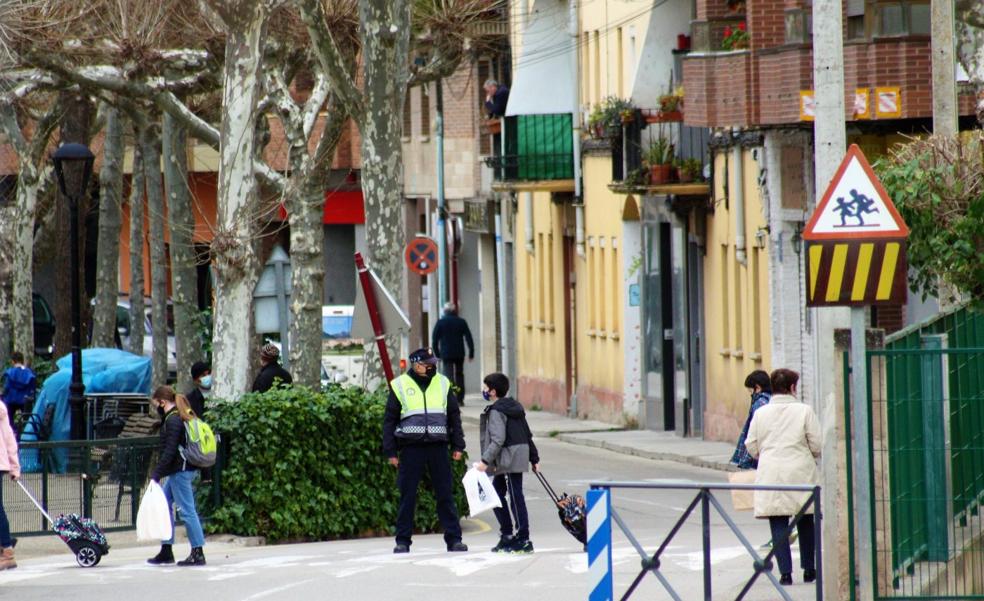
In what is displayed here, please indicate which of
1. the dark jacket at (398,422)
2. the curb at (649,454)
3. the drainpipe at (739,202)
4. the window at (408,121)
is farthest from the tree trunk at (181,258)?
the window at (408,121)

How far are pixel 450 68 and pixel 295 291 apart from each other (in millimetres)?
6540

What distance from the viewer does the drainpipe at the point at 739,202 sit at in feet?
98.9

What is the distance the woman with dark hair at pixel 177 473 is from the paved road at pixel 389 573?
0.19 meters

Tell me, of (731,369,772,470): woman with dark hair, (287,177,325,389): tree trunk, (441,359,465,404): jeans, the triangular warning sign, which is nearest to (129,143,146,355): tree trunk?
(441,359,465,404): jeans

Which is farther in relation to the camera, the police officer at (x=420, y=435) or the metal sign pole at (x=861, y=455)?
the police officer at (x=420, y=435)

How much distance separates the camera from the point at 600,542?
12.0m

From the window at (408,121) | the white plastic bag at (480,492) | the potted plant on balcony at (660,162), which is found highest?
the window at (408,121)

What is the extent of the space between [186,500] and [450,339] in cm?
2328

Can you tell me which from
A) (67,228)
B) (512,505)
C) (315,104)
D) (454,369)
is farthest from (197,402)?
(454,369)

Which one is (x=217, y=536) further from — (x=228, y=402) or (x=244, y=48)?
(x=244, y=48)

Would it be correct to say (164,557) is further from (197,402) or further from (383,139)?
(383,139)

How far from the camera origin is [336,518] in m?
19.7

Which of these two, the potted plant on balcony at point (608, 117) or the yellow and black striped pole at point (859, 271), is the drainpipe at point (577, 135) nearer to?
the potted plant on balcony at point (608, 117)

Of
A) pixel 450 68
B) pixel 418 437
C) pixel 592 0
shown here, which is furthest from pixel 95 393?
pixel 592 0
